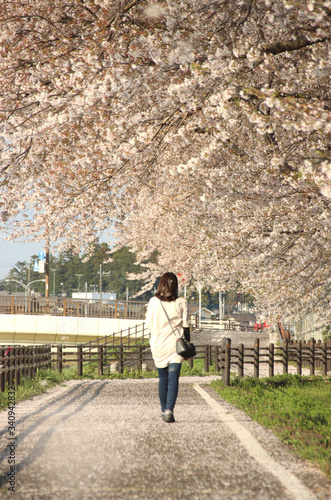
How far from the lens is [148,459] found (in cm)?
515

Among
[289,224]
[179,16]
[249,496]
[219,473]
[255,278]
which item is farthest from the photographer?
[255,278]

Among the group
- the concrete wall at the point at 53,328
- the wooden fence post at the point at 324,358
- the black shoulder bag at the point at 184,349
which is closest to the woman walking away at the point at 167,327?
the black shoulder bag at the point at 184,349

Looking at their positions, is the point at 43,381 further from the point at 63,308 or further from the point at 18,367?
the point at 63,308

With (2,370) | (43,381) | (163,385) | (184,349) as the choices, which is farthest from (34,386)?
(184,349)

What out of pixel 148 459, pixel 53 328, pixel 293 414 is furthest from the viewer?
pixel 53 328

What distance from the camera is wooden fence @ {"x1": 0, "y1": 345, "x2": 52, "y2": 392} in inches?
433

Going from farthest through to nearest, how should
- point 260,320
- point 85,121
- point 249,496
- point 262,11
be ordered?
1. point 260,320
2. point 85,121
3. point 262,11
4. point 249,496

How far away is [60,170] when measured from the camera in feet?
33.6

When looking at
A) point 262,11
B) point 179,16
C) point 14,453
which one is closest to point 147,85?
point 179,16

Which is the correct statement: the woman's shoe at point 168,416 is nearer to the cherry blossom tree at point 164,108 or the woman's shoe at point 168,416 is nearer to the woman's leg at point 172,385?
the woman's leg at point 172,385

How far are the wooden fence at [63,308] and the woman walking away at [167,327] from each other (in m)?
29.9

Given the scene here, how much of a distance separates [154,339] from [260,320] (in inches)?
452

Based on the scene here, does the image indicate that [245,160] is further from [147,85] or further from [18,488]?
[18,488]

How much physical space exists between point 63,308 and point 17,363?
84.3ft
